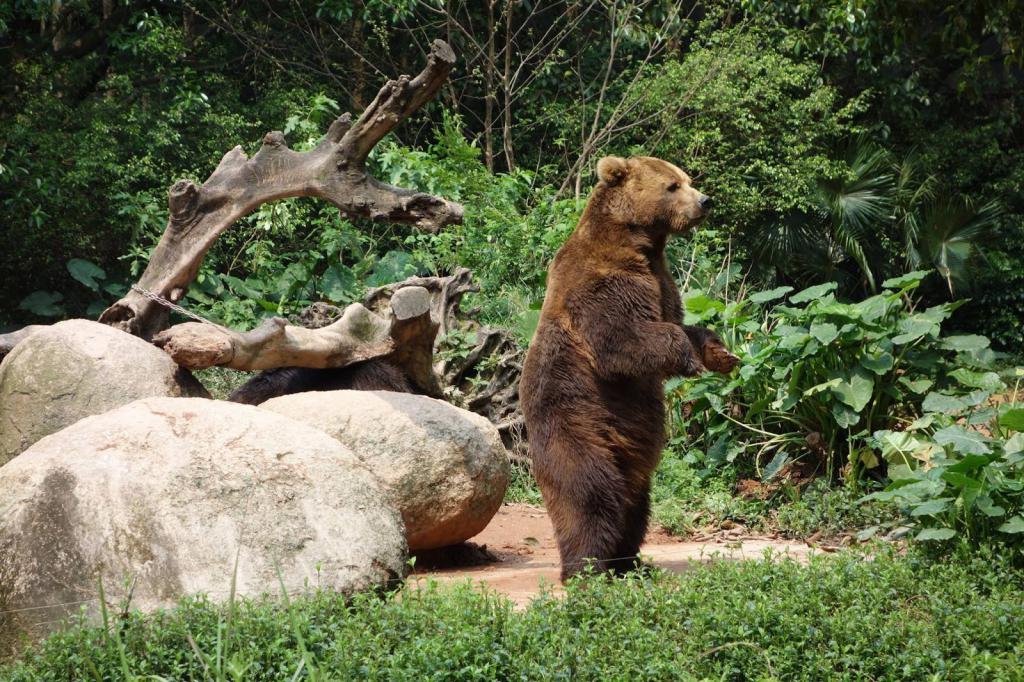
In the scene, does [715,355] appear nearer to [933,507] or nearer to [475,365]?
[933,507]

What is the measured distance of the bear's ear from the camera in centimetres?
555

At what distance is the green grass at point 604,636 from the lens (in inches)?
144

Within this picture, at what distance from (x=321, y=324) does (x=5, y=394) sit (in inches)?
101

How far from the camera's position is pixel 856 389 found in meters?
6.84

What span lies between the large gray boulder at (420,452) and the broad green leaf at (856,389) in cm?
229

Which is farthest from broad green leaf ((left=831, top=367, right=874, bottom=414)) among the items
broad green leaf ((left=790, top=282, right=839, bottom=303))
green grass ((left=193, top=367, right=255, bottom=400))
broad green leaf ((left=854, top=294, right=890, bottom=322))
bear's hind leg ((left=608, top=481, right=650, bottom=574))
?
green grass ((left=193, top=367, right=255, bottom=400))

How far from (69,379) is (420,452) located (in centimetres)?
202

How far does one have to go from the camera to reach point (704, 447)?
27.3 feet

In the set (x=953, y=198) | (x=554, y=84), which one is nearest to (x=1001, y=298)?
(x=953, y=198)

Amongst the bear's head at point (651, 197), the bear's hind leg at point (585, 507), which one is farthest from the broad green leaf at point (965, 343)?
the bear's hind leg at point (585, 507)

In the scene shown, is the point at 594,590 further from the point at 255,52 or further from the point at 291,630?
the point at 255,52

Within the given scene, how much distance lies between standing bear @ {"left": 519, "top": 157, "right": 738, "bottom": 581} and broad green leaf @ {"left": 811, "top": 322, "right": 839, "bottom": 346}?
1575mm

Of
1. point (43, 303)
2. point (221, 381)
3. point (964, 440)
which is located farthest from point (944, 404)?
point (43, 303)

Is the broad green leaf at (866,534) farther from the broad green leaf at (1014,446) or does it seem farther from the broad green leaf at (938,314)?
the broad green leaf at (938,314)
